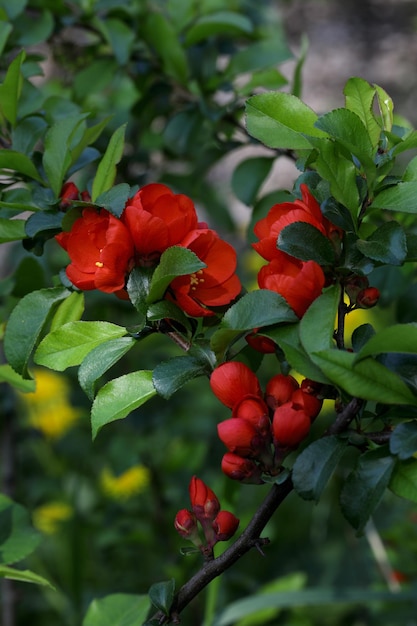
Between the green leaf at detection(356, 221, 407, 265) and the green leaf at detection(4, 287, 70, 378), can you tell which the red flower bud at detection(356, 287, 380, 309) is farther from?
the green leaf at detection(4, 287, 70, 378)

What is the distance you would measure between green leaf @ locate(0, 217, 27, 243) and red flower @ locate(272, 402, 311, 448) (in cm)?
24

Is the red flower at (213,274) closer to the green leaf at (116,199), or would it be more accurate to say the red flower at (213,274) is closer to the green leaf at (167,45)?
the green leaf at (116,199)

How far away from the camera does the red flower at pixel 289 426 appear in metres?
0.51

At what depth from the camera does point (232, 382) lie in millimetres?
533

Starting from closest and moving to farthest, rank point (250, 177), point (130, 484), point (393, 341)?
point (393, 341) → point (250, 177) → point (130, 484)

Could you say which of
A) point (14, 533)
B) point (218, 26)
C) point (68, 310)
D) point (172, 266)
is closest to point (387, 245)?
point (172, 266)

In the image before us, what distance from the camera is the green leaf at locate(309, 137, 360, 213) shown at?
0.52 meters

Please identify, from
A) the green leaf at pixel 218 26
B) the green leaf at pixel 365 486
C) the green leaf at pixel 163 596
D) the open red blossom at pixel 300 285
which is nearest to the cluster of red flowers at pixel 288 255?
the open red blossom at pixel 300 285

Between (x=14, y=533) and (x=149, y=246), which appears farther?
(x=14, y=533)

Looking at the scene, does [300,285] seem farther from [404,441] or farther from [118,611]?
[118,611]

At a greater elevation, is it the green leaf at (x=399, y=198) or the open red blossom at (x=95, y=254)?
the green leaf at (x=399, y=198)

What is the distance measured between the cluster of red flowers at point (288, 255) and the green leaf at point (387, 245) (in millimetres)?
30

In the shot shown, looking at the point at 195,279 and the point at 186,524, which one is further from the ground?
the point at 195,279

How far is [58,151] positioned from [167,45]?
44 cm
